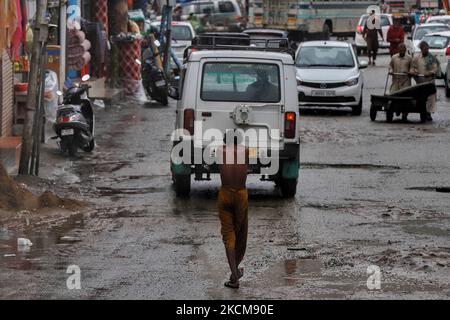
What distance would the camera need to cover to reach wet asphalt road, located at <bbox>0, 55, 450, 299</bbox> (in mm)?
10867

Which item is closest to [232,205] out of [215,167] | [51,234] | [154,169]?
[51,234]

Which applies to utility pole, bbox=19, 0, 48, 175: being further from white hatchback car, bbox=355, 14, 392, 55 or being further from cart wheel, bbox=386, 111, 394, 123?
white hatchback car, bbox=355, 14, 392, 55

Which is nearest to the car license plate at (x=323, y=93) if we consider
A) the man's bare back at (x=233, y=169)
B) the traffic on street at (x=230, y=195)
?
the traffic on street at (x=230, y=195)

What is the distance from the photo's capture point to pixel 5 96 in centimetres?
2111

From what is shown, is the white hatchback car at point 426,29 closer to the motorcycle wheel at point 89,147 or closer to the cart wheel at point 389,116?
the cart wheel at point 389,116

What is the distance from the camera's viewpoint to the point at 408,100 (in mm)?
27062

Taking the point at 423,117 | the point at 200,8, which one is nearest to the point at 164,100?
the point at 423,117

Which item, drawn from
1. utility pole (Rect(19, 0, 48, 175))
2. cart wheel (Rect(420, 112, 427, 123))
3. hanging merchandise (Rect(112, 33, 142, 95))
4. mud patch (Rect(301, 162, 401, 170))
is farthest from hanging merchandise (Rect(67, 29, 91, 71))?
utility pole (Rect(19, 0, 48, 175))

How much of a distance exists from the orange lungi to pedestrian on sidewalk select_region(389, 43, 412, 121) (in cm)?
1778

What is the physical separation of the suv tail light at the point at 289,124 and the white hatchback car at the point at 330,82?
1238cm

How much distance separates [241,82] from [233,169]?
539 centimetres

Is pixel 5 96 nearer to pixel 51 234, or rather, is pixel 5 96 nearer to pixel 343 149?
pixel 343 149

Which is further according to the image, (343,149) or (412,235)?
(343,149)

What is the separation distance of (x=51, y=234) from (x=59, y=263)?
1828 millimetres
